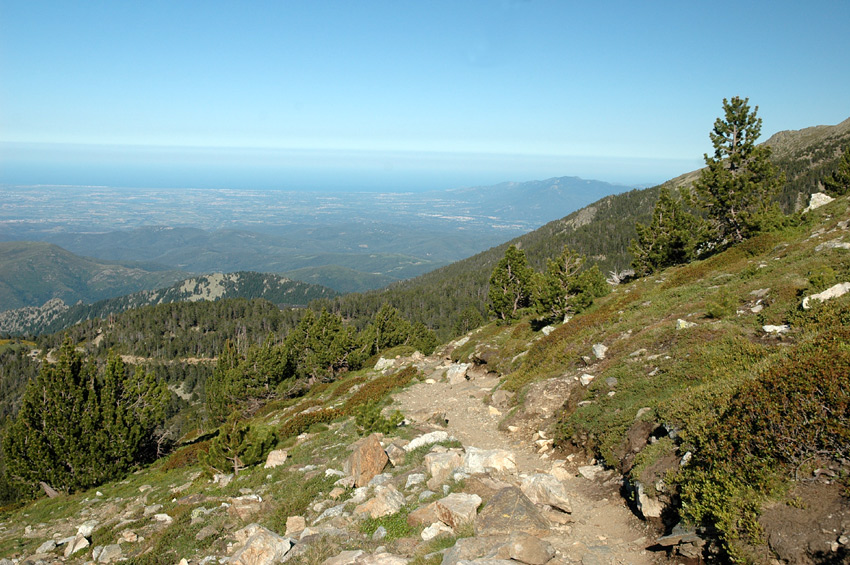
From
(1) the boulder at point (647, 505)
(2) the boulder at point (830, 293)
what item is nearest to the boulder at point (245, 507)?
(1) the boulder at point (647, 505)

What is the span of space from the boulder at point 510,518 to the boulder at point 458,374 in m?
17.9

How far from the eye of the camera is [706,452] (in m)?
7.46

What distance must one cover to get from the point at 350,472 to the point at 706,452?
31.1ft

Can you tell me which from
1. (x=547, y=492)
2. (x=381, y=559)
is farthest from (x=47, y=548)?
(x=547, y=492)

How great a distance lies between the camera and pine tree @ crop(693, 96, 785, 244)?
32375 millimetres

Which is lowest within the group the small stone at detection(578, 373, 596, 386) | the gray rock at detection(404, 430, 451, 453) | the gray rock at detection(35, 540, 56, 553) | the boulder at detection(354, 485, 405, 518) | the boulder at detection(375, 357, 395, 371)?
the boulder at detection(375, 357, 395, 371)

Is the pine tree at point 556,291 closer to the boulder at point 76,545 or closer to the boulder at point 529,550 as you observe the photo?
the boulder at point 529,550

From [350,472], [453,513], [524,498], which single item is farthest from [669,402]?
[350,472]

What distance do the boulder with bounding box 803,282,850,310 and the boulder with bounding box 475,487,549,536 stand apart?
10934 mm

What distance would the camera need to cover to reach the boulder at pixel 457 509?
8.35m

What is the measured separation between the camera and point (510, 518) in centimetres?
801

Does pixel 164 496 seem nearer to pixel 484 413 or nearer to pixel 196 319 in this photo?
pixel 484 413

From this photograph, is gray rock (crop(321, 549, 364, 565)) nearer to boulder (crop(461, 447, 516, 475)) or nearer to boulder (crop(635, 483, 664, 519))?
boulder (crop(461, 447, 516, 475))

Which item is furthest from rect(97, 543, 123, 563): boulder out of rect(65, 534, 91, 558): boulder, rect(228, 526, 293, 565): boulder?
rect(228, 526, 293, 565): boulder
